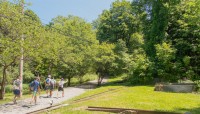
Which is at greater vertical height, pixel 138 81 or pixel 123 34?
pixel 123 34

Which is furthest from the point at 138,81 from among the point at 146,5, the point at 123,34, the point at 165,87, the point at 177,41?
the point at 123,34

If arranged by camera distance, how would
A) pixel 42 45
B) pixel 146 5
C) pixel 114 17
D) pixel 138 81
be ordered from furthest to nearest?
pixel 114 17 → pixel 146 5 → pixel 138 81 → pixel 42 45

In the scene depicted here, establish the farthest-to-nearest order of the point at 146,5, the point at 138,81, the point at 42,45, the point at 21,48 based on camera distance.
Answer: the point at 146,5 < the point at 138,81 < the point at 42,45 < the point at 21,48

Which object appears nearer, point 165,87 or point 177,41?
point 165,87

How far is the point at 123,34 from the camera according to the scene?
6022cm

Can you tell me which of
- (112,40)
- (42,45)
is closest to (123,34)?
(112,40)

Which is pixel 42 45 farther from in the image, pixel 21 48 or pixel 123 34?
pixel 123 34

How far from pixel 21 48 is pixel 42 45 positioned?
8.01ft

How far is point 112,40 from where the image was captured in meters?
59.9

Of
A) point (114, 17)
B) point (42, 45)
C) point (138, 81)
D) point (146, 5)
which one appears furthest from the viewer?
point (114, 17)

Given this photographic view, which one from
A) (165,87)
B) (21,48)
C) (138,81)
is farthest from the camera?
(138,81)

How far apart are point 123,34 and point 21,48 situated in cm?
4088

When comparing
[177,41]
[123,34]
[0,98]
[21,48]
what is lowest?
[0,98]

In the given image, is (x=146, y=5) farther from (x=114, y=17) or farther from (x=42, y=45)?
(x=42, y=45)
